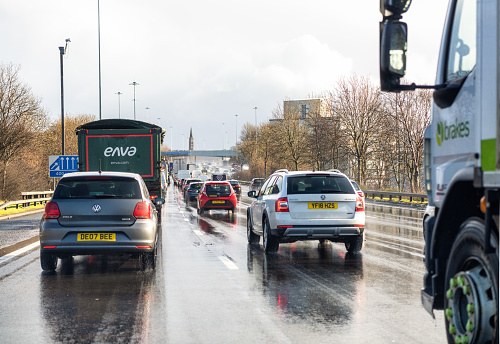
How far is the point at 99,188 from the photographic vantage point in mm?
11062

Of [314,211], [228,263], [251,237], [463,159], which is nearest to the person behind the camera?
[463,159]

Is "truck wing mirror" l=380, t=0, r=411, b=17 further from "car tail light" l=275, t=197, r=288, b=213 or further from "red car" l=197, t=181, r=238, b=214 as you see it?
"red car" l=197, t=181, r=238, b=214

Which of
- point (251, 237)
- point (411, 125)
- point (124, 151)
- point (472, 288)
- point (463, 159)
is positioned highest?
point (411, 125)

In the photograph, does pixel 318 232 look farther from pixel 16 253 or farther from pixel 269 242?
pixel 16 253

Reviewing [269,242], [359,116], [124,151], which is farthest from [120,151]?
[359,116]

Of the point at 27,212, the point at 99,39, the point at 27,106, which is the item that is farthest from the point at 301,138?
the point at 27,212

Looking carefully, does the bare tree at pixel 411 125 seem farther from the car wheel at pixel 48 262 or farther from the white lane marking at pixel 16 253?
the car wheel at pixel 48 262

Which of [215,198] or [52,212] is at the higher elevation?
[52,212]

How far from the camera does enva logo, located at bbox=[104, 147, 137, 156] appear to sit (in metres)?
21.5

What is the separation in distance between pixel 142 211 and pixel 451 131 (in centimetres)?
658

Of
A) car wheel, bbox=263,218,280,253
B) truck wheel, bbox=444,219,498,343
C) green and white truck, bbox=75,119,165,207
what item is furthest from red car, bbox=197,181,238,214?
truck wheel, bbox=444,219,498,343

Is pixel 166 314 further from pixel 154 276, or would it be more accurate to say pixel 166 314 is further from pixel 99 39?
pixel 99 39

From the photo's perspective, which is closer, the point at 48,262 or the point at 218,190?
the point at 48,262

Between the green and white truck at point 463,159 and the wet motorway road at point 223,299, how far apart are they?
1433 mm
